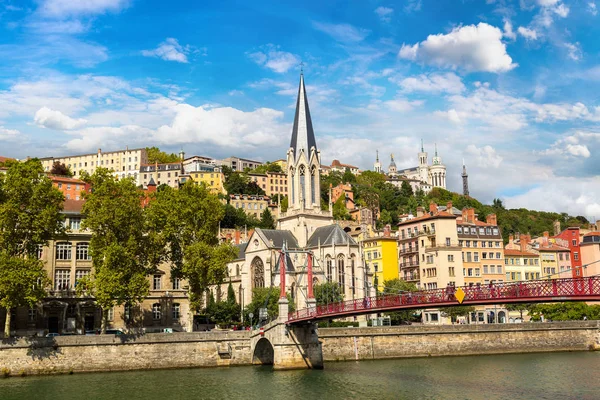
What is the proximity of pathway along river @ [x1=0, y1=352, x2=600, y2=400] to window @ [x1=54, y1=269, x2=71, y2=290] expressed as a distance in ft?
36.5

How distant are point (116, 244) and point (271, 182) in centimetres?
9999

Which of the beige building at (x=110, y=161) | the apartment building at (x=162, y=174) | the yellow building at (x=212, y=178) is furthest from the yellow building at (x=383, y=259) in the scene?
the beige building at (x=110, y=161)

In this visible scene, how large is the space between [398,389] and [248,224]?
7912cm

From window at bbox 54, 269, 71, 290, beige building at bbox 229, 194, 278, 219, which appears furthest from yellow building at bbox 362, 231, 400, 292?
beige building at bbox 229, 194, 278, 219

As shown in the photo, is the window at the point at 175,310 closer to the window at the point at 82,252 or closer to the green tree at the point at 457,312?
the window at the point at 82,252

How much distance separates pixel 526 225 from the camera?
12950 cm

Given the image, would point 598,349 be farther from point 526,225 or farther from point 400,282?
point 526,225

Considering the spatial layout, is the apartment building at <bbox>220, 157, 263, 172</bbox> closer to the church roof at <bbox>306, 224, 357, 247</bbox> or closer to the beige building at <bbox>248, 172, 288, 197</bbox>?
the beige building at <bbox>248, 172, 288, 197</bbox>

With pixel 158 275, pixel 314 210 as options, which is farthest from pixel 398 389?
pixel 314 210

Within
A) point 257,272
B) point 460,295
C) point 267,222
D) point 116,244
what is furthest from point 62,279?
point 267,222

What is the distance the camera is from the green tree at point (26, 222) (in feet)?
128

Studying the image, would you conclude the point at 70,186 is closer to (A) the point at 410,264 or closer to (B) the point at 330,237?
(B) the point at 330,237

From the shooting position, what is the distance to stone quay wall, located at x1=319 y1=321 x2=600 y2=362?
48750 millimetres

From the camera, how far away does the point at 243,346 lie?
1772 inches
